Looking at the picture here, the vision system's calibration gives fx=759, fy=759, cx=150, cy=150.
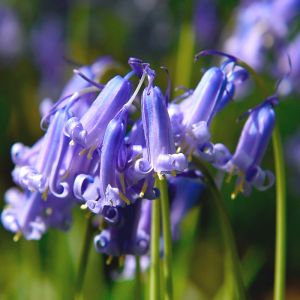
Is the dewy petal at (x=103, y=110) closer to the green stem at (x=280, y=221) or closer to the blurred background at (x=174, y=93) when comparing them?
the blurred background at (x=174, y=93)

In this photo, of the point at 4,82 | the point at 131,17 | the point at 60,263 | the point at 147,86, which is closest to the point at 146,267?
the point at 60,263

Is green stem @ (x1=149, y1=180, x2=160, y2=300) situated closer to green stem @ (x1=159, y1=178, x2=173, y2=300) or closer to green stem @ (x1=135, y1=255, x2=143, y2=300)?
green stem @ (x1=159, y1=178, x2=173, y2=300)

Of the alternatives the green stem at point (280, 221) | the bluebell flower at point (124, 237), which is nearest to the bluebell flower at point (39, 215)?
the bluebell flower at point (124, 237)

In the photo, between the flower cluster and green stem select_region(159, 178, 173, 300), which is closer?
the flower cluster

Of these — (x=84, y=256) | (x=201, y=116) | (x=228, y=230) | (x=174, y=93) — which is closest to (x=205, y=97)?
(x=201, y=116)

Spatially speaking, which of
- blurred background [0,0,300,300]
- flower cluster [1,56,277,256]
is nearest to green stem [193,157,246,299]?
flower cluster [1,56,277,256]

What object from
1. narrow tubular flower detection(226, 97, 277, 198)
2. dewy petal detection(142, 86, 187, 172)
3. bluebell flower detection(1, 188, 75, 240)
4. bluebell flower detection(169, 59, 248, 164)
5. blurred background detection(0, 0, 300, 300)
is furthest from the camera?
blurred background detection(0, 0, 300, 300)
